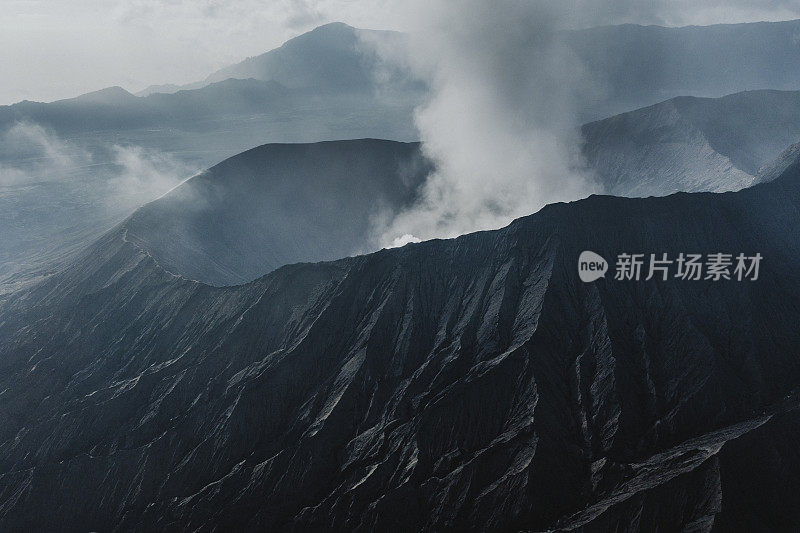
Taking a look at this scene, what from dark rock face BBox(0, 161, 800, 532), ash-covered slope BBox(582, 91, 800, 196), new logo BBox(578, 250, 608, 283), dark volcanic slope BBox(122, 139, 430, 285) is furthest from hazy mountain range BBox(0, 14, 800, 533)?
ash-covered slope BBox(582, 91, 800, 196)

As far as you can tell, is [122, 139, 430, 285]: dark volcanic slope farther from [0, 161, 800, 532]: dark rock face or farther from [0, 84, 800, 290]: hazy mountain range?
[0, 161, 800, 532]: dark rock face

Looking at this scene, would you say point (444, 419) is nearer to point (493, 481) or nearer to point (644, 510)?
point (493, 481)

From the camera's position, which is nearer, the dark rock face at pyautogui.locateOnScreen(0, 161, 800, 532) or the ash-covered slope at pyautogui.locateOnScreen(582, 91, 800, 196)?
the dark rock face at pyautogui.locateOnScreen(0, 161, 800, 532)

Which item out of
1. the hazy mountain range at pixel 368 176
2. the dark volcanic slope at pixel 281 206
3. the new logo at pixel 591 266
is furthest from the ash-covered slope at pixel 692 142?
the new logo at pixel 591 266

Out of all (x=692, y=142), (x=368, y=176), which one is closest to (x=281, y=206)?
(x=368, y=176)

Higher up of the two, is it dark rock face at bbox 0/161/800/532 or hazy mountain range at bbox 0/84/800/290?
hazy mountain range at bbox 0/84/800/290

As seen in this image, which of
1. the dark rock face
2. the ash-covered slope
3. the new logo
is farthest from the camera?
the ash-covered slope

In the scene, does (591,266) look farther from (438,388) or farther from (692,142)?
(692,142)
